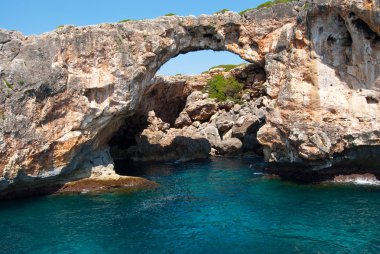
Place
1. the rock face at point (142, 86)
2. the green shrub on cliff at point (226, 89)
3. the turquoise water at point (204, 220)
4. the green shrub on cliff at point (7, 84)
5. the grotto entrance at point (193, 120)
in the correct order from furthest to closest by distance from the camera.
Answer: the green shrub on cliff at point (226, 89) → the grotto entrance at point (193, 120) → the rock face at point (142, 86) → the green shrub on cliff at point (7, 84) → the turquoise water at point (204, 220)

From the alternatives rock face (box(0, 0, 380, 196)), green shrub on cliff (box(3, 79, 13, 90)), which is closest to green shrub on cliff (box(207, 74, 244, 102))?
rock face (box(0, 0, 380, 196))

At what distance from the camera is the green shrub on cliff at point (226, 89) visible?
56281 millimetres

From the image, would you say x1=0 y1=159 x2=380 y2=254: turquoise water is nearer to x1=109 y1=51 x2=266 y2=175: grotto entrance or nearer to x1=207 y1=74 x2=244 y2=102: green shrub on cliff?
x1=109 y1=51 x2=266 y2=175: grotto entrance

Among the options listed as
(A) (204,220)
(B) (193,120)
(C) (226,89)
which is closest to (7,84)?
(A) (204,220)

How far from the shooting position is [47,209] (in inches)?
980

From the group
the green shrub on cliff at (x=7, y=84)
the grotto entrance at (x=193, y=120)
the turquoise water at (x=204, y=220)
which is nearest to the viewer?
the turquoise water at (x=204, y=220)

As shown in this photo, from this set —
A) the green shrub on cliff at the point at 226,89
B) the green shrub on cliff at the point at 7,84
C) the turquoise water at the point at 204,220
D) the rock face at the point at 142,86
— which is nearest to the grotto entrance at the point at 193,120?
the green shrub on cliff at the point at 226,89

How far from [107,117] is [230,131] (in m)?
24.1

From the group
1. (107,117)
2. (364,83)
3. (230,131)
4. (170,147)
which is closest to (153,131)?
(170,147)

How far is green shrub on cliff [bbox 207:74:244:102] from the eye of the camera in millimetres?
56281

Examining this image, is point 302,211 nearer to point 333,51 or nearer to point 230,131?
point 333,51

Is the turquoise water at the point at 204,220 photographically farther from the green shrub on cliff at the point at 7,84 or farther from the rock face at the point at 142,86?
the green shrub on cliff at the point at 7,84

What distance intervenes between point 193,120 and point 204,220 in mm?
34638

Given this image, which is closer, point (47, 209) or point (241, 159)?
point (47, 209)
